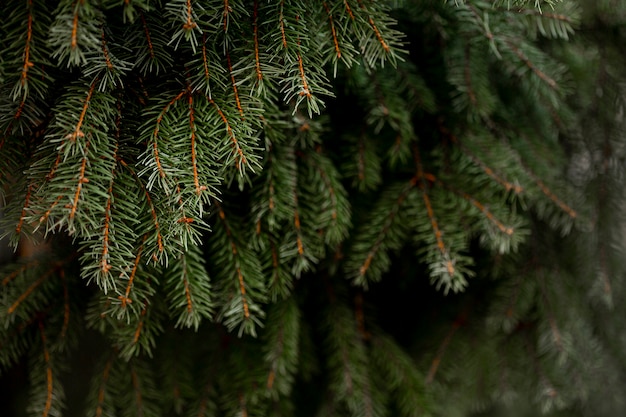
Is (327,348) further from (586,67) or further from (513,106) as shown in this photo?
(586,67)

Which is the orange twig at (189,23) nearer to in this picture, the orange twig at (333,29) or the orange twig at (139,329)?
the orange twig at (333,29)

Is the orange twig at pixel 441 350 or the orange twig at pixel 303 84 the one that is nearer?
the orange twig at pixel 303 84

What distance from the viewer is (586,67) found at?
27.6 inches

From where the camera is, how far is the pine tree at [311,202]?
0.43m

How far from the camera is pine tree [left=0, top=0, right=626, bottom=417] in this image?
1.41 ft

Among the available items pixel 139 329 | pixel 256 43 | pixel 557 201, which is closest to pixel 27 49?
pixel 256 43

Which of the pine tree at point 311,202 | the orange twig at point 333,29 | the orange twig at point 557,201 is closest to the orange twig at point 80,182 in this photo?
the pine tree at point 311,202

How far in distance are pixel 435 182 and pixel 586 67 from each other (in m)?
0.28

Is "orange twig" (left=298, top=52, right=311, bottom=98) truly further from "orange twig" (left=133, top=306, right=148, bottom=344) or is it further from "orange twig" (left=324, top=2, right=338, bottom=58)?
"orange twig" (left=133, top=306, right=148, bottom=344)

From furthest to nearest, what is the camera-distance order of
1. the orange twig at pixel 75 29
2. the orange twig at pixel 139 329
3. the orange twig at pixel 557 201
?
the orange twig at pixel 557 201 → the orange twig at pixel 139 329 → the orange twig at pixel 75 29

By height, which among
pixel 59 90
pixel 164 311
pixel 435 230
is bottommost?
pixel 164 311

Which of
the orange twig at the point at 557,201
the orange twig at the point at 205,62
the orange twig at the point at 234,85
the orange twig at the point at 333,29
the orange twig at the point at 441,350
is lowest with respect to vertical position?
the orange twig at the point at 441,350

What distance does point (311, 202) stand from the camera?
60cm

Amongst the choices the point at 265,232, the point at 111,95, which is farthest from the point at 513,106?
the point at 111,95
